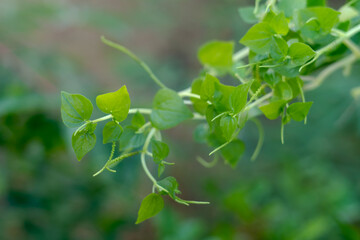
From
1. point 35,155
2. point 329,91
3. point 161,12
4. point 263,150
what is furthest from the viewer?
point 161,12

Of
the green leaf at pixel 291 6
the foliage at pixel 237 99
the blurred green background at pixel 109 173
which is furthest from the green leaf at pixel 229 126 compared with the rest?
the blurred green background at pixel 109 173

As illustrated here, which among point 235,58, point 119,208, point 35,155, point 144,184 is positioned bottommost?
point 144,184

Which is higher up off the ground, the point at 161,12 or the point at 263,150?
the point at 161,12

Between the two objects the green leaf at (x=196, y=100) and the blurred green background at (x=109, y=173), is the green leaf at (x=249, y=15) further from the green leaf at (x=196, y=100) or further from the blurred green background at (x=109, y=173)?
the blurred green background at (x=109, y=173)

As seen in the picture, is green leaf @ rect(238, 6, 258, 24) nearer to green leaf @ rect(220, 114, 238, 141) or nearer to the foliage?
the foliage

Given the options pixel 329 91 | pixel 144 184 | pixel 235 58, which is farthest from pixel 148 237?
pixel 235 58

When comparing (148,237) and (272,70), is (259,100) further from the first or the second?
(148,237)

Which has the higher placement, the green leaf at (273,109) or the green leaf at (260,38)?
the green leaf at (260,38)
